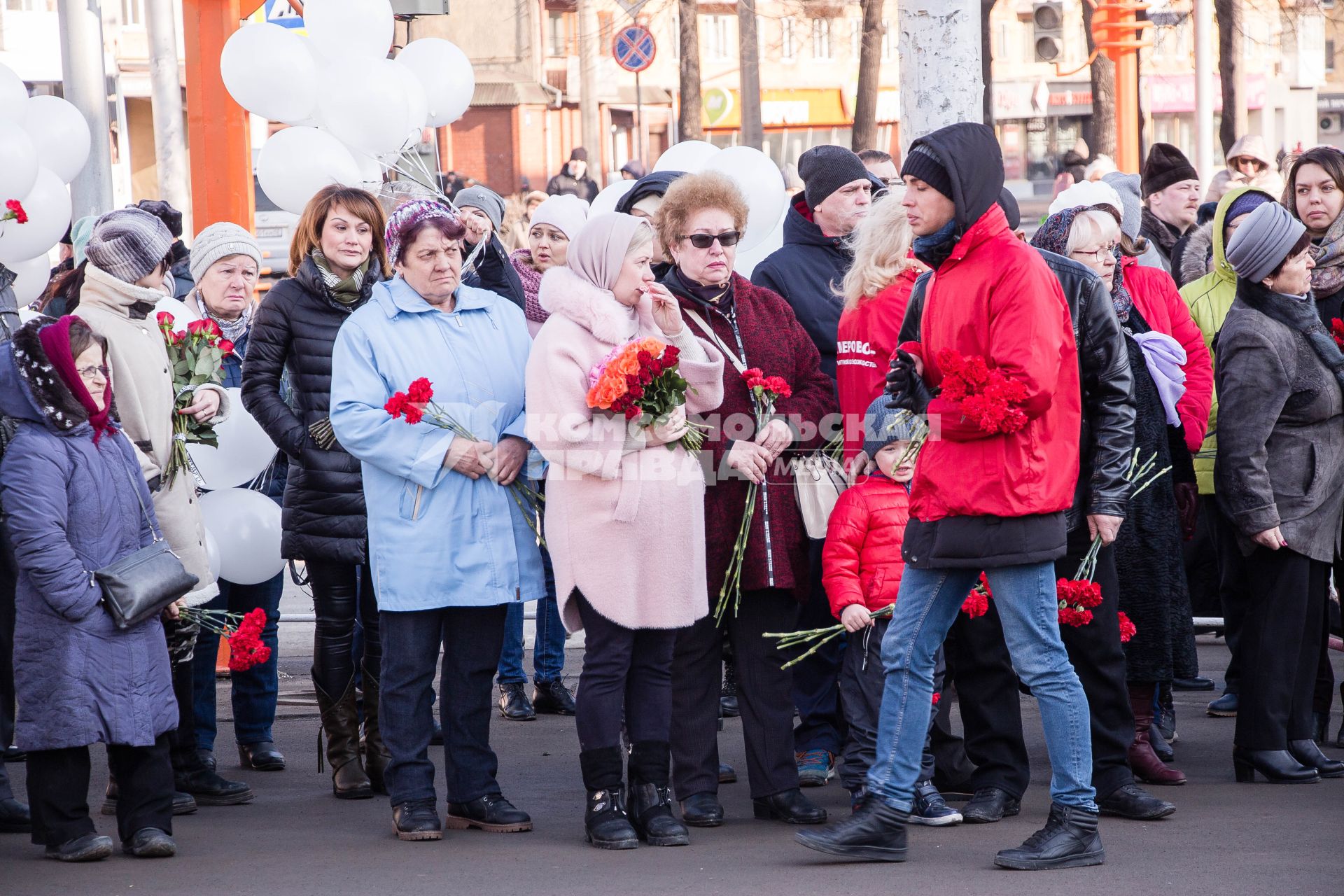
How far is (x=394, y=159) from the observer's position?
27.3ft

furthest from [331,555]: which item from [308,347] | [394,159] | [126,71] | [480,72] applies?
[480,72]

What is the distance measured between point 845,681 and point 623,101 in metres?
44.9

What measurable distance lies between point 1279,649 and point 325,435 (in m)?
3.50

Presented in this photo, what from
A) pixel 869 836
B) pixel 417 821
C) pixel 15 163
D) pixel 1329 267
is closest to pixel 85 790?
pixel 417 821

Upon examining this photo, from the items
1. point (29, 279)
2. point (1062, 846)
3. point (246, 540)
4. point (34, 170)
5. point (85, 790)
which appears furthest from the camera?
point (29, 279)

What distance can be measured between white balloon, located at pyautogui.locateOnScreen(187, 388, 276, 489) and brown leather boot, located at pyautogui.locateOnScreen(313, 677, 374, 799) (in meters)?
1.09

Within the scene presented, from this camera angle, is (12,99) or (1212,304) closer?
(12,99)

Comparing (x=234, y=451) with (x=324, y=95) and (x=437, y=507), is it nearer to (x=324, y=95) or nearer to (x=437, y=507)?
(x=437, y=507)

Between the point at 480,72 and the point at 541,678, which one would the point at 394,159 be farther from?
the point at 480,72

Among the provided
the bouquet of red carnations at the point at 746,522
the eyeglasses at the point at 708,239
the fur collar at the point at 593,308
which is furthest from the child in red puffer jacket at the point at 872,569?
the fur collar at the point at 593,308

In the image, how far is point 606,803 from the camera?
541 centimetres

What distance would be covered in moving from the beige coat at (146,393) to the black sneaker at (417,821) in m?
1.06

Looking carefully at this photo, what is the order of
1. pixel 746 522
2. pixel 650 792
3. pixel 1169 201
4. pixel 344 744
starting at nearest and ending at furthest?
pixel 650 792 → pixel 746 522 → pixel 344 744 → pixel 1169 201

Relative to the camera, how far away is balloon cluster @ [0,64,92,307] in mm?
6582
